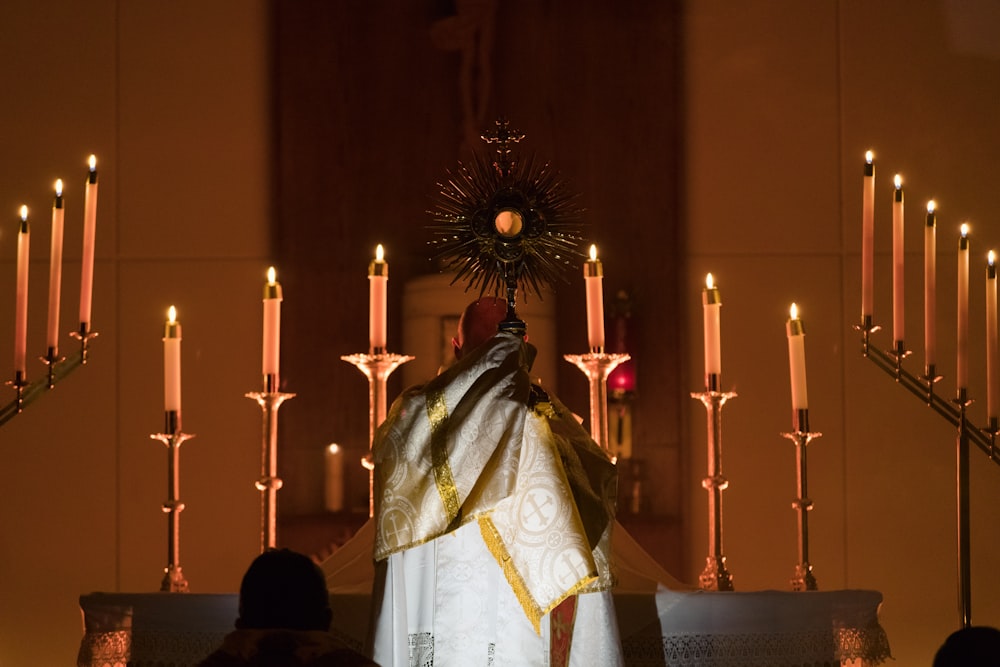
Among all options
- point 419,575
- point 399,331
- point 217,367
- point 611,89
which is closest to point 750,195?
point 611,89

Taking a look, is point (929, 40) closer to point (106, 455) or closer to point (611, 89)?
point (611, 89)

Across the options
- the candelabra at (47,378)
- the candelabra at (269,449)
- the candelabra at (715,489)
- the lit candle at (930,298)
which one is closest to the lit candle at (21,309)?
the candelabra at (47,378)

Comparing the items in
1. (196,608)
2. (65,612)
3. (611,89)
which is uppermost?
(611,89)

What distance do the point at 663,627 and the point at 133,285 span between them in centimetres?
241

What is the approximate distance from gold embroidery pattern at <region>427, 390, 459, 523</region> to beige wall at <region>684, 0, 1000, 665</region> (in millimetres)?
1984

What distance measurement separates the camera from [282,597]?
→ 227 cm

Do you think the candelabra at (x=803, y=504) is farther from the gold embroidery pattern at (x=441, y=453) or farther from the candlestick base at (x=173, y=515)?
the candlestick base at (x=173, y=515)

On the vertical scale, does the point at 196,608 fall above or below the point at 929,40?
below

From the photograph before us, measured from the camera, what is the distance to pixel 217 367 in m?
4.74

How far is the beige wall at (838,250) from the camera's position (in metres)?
4.70

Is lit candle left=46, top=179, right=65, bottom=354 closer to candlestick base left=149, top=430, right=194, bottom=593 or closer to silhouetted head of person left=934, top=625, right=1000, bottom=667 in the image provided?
candlestick base left=149, top=430, right=194, bottom=593

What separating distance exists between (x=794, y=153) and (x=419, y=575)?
2.40 meters

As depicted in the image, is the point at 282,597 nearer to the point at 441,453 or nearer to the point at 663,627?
the point at 441,453

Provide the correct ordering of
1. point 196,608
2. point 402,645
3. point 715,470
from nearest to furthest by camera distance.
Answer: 1. point 402,645
2. point 196,608
3. point 715,470
